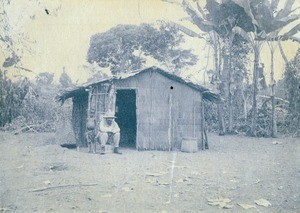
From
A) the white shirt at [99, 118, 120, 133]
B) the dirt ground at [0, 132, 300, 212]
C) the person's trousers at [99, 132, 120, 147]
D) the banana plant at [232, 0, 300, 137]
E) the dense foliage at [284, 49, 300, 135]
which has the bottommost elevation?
the dirt ground at [0, 132, 300, 212]

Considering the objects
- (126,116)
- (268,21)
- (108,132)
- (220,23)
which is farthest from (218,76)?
(108,132)

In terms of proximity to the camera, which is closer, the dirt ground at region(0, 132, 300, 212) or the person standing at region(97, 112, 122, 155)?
the dirt ground at region(0, 132, 300, 212)

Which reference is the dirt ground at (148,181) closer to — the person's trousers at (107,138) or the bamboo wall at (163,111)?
the person's trousers at (107,138)

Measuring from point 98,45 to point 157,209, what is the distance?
23.9 m

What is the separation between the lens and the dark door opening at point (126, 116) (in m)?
16.4

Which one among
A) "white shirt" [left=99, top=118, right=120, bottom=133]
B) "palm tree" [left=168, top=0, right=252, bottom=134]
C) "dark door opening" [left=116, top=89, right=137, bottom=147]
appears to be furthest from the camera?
"palm tree" [left=168, top=0, right=252, bottom=134]

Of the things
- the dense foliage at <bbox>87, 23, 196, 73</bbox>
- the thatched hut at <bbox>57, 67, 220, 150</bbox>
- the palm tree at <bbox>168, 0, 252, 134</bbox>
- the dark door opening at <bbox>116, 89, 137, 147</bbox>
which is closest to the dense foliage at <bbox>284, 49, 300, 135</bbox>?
the palm tree at <bbox>168, 0, 252, 134</bbox>

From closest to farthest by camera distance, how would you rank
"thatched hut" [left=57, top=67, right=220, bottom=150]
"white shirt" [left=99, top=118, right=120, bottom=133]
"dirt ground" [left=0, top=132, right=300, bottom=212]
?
"dirt ground" [left=0, top=132, right=300, bottom=212], "white shirt" [left=99, top=118, right=120, bottom=133], "thatched hut" [left=57, top=67, right=220, bottom=150]

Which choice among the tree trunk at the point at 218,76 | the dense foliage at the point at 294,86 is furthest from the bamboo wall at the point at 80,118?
the dense foliage at the point at 294,86

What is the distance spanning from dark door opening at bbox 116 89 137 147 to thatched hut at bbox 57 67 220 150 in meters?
2.84

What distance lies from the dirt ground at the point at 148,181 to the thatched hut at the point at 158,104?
43.2 inches

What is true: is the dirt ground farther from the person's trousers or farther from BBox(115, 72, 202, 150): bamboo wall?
BBox(115, 72, 202, 150): bamboo wall

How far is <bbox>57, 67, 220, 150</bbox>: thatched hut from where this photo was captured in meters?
13.3

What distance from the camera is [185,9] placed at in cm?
1748
